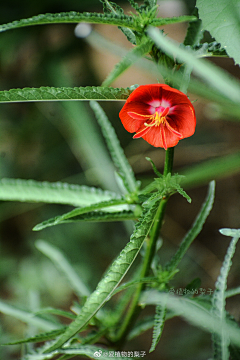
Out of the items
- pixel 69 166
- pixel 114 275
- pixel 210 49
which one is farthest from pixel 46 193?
pixel 69 166

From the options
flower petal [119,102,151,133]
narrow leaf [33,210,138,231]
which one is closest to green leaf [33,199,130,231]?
narrow leaf [33,210,138,231]

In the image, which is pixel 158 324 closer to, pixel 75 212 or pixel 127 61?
pixel 75 212

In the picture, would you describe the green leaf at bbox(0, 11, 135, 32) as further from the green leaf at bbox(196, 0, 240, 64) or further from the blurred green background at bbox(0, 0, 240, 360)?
the blurred green background at bbox(0, 0, 240, 360)

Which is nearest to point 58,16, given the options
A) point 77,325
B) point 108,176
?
Result: point 77,325

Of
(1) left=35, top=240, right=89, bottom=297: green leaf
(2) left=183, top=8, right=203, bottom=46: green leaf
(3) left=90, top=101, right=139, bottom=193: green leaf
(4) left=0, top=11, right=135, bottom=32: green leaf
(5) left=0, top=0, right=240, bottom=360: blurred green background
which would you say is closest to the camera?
(4) left=0, top=11, right=135, bottom=32: green leaf

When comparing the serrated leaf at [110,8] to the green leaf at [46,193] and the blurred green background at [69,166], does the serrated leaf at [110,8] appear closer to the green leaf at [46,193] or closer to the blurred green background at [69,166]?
the green leaf at [46,193]

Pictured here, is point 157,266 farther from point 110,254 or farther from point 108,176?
point 110,254
